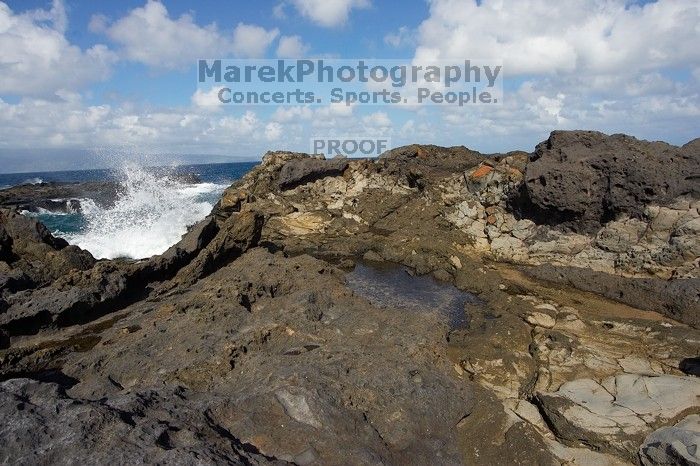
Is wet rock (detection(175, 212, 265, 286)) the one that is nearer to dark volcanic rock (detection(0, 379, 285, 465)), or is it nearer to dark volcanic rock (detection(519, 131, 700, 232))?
dark volcanic rock (detection(0, 379, 285, 465))

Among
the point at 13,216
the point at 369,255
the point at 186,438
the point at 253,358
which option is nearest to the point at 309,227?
the point at 369,255

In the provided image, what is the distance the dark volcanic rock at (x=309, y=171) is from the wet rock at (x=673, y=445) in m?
16.3

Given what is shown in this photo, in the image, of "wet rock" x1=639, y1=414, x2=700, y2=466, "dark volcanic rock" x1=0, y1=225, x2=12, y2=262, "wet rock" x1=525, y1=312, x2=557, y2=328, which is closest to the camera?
"wet rock" x1=639, y1=414, x2=700, y2=466

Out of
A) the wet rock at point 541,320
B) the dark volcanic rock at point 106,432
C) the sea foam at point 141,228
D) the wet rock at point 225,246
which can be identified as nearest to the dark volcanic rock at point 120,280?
the wet rock at point 225,246

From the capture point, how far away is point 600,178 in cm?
1329

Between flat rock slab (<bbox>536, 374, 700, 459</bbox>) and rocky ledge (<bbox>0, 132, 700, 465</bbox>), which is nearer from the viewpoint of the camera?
rocky ledge (<bbox>0, 132, 700, 465</bbox>)

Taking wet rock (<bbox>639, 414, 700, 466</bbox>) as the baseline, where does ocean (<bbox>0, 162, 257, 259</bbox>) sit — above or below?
above

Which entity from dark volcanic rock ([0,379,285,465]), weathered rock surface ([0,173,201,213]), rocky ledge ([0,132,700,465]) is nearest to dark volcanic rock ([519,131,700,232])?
rocky ledge ([0,132,700,465])

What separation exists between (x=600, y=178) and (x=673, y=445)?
388 inches

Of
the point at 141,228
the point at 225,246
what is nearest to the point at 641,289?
the point at 225,246

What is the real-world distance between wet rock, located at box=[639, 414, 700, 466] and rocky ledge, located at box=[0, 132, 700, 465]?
0.02m

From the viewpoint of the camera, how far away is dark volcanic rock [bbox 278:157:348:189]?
20.4 m

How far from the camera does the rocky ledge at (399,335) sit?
17.2 feet

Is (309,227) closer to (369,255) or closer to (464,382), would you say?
(369,255)
